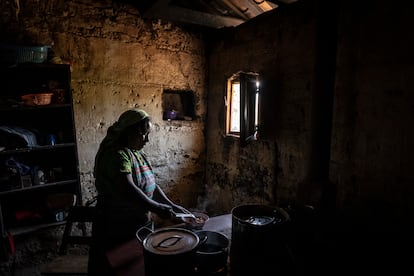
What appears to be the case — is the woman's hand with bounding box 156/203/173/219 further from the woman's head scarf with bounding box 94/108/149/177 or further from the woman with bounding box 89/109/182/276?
the woman's head scarf with bounding box 94/108/149/177

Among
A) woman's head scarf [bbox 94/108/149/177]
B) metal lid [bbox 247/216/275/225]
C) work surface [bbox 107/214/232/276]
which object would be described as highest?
woman's head scarf [bbox 94/108/149/177]

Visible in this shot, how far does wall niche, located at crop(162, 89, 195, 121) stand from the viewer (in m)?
4.89

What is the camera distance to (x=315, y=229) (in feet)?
6.56

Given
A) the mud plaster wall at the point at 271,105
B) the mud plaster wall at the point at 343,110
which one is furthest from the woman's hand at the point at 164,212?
the mud plaster wall at the point at 271,105

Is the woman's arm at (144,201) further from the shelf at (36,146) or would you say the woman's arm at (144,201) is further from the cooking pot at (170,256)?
the shelf at (36,146)

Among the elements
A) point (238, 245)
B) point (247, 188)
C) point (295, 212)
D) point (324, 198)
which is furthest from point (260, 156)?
point (238, 245)

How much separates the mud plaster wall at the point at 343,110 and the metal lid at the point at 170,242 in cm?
132

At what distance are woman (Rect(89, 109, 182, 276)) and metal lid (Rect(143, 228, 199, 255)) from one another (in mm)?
506

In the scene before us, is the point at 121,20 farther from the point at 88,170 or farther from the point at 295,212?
the point at 295,212

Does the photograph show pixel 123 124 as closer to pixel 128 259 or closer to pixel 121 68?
pixel 128 259

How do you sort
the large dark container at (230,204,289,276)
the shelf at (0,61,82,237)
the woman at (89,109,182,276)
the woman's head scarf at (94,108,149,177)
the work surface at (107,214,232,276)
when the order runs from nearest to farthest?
the large dark container at (230,204,289,276) → the work surface at (107,214,232,276) → the woman at (89,109,182,276) → the woman's head scarf at (94,108,149,177) → the shelf at (0,61,82,237)

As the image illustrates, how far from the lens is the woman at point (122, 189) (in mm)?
2352

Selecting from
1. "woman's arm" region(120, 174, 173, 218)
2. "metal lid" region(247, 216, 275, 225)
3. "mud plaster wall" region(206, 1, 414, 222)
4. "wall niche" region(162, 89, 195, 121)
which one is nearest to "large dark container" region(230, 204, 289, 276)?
"metal lid" region(247, 216, 275, 225)

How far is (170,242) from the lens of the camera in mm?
1721
